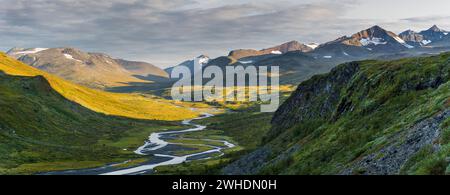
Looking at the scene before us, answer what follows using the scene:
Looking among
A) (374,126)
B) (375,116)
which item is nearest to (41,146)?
(375,116)

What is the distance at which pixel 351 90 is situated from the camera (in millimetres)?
77250

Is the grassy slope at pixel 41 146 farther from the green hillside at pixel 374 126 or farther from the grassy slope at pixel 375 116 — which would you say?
the grassy slope at pixel 375 116

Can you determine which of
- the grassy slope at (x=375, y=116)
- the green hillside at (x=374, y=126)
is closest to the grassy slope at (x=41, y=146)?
the green hillside at (x=374, y=126)

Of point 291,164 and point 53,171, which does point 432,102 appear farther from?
point 53,171

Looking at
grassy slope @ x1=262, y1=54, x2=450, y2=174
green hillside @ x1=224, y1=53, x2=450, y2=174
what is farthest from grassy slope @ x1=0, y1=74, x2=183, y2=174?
grassy slope @ x1=262, y1=54, x2=450, y2=174

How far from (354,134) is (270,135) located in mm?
53063

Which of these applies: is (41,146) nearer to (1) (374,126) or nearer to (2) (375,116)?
(2) (375,116)

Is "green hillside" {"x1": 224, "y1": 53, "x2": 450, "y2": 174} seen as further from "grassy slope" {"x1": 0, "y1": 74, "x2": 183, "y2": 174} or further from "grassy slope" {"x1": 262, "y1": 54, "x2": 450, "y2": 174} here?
"grassy slope" {"x1": 0, "y1": 74, "x2": 183, "y2": 174}

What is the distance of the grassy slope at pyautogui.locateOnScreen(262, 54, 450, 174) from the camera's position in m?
45.4

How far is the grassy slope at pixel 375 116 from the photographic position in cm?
4544

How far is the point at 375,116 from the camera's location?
56781 millimetres
